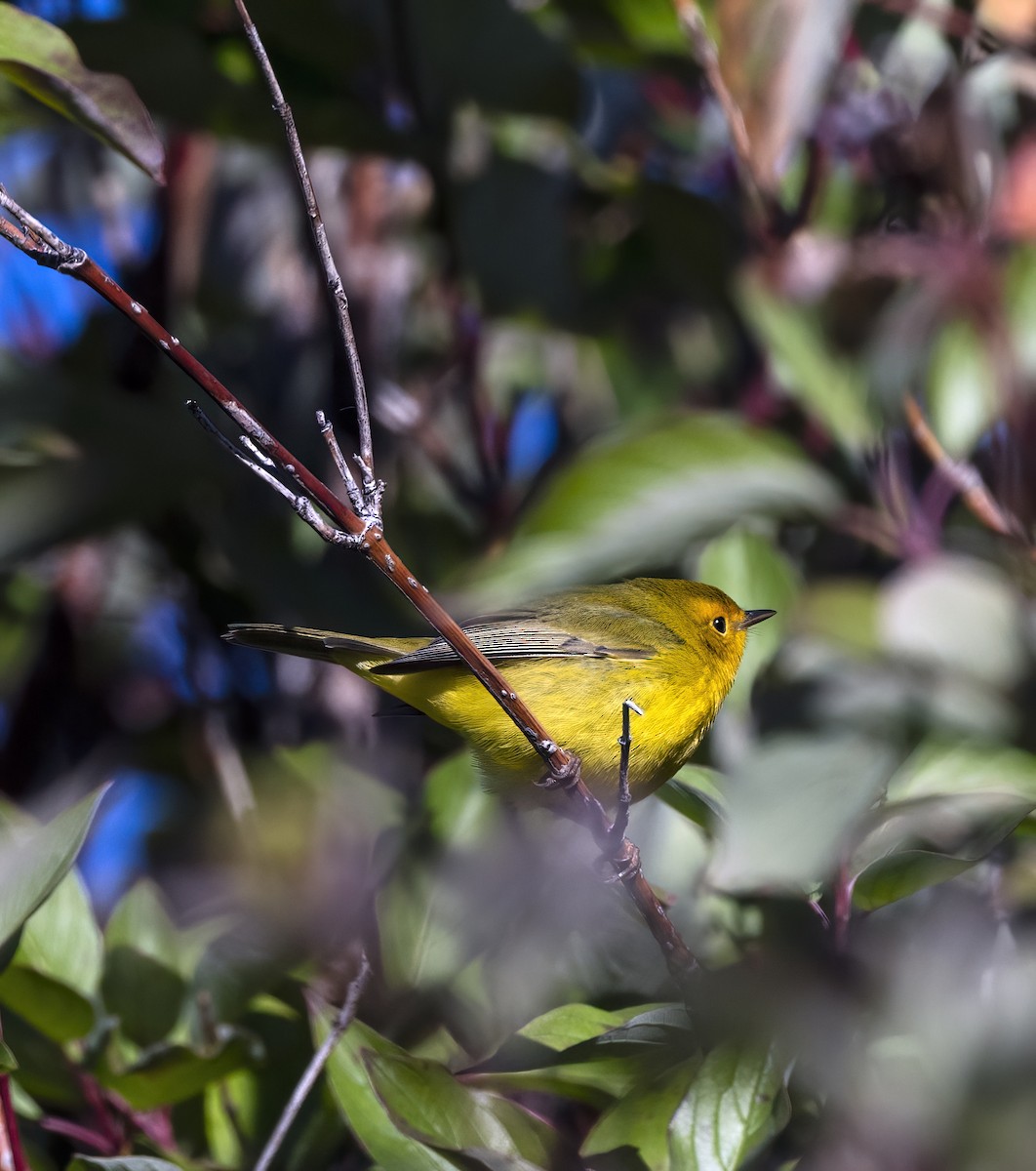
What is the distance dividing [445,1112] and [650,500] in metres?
1.00

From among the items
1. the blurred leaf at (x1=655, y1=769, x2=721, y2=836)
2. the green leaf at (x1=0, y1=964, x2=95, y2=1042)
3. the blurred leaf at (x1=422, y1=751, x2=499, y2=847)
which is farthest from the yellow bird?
the green leaf at (x1=0, y1=964, x2=95, y2=1042)

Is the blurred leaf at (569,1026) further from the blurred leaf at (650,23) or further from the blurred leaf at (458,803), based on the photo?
the blurred leaf at (650,23)

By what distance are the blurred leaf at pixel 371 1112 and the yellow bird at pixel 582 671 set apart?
0.79 meters

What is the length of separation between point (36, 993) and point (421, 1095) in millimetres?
560

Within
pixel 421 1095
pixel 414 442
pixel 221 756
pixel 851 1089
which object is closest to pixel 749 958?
pixel 851 1089

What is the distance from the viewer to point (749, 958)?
1753 millimetres

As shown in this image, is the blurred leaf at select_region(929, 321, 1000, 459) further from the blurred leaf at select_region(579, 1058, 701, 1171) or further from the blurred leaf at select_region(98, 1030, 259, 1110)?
the blurred leaf at select_region(98, 1030, 259, 1110)

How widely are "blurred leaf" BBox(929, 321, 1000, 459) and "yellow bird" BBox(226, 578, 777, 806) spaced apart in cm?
45

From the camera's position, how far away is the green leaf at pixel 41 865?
1.56 m

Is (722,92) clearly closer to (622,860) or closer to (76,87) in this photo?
(76,87)

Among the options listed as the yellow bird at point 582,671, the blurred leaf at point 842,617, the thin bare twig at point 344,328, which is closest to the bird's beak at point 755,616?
the yellow bird at point 582,671

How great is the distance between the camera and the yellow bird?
247cm

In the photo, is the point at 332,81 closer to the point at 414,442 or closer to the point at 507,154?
the point at 507,154

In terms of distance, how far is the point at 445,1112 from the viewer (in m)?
1.58
